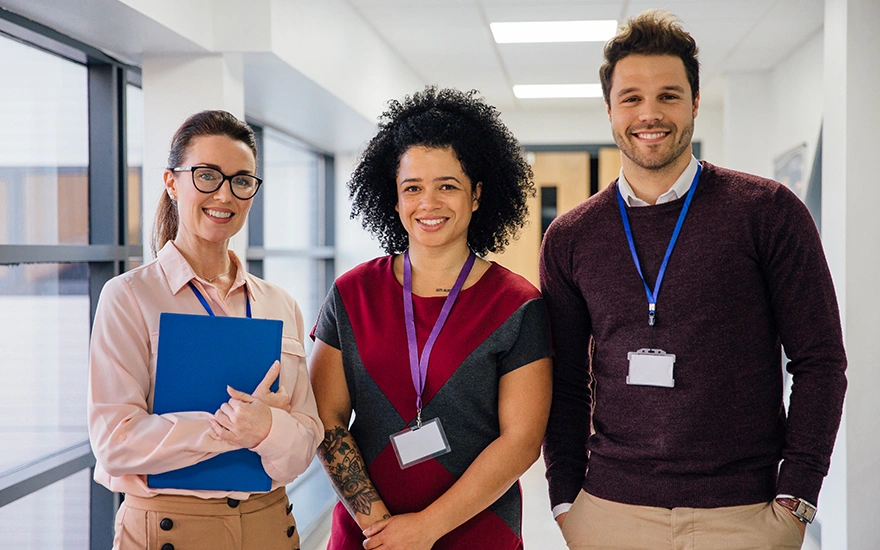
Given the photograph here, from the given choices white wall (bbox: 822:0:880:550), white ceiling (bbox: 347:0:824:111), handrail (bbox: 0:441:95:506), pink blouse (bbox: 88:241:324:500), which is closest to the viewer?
pink blouse (bbox: 88:241:324:500)

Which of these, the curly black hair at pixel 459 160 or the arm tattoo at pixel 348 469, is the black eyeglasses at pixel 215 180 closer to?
the curly black hair at pixel 459 160

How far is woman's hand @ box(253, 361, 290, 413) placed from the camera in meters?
1.66

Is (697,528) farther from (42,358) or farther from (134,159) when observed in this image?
(134,159)

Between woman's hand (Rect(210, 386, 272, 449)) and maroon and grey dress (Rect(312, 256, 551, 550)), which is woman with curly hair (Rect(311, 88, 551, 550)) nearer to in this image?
maroon and grey dress (Rect(312, 256, 551, 550))

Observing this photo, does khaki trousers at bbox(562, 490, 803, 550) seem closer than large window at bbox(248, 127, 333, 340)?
Yes

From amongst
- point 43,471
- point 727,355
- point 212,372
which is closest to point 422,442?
point 212,372

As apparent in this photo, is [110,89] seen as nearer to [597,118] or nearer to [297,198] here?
[297,198]

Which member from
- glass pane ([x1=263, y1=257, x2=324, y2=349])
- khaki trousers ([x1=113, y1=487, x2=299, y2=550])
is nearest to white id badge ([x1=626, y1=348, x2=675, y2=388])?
khaki trousers ([x1=113, y1=487, x2=299, y2=550])

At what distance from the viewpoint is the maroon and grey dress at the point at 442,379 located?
72.1 inches

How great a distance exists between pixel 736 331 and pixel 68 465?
8.01ft

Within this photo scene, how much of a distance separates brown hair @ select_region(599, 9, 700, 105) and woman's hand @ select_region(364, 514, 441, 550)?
1160 millimetres

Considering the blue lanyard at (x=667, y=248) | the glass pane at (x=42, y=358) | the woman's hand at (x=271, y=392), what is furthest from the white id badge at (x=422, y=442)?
the glass pane at (x=42, y=358)

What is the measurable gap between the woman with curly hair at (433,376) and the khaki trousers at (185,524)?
24cm

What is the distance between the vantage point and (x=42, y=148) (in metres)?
2.98
